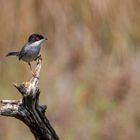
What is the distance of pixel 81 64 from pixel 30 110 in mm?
6968

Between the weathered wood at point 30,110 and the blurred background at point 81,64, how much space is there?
5.76 meters

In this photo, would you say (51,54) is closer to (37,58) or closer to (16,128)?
(16,128)

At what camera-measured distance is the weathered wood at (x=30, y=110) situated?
5.42m

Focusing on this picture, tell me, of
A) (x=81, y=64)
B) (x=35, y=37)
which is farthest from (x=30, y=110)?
(x=81, y=64)

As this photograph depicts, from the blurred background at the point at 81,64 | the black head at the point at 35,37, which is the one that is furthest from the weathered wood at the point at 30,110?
the blurred background at the point at 81,64

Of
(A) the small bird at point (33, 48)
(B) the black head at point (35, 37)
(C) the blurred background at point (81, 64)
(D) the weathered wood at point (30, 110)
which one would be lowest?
(C) the blurred background at point (81, 64)

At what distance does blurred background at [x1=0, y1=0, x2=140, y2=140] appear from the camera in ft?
37.9

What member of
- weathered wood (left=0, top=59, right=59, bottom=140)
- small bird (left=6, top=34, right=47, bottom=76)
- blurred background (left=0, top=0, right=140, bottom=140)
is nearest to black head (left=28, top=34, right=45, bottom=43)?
small bird (left=6, top=34, right=47, bottom=76)

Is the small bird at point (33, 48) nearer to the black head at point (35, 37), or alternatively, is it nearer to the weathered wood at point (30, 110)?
the black head at point (35, 37)

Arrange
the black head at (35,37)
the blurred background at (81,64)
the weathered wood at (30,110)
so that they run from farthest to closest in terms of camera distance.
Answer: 1. the blurred background at (81,64)
2. the black head at (35,37)
3. the weathered wood at (30,110)

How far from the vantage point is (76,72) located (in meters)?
12.4

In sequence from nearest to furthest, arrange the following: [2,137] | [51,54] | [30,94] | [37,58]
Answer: [30,94]
[37,58]
[2,137]
[51,54]

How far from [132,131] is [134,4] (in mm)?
1715

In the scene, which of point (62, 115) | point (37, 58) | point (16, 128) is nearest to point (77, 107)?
point (62, 115)
